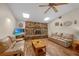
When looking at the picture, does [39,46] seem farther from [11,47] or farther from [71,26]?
[71,26]

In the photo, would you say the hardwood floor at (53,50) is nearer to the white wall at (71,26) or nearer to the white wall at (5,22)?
the white wall at (71,26)

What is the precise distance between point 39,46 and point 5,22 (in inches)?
32.2

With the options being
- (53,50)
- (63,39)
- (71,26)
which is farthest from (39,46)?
(71,26)

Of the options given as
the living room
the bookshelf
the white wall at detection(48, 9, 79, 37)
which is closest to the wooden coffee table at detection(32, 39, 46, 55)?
the living room

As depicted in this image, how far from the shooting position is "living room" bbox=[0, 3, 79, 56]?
6.70ft

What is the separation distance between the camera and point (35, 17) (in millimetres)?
2109

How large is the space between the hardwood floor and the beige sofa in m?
0.14

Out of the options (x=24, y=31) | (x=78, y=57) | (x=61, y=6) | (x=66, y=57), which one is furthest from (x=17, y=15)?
(x=78, y=57)

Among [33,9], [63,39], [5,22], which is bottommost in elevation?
[63,39]

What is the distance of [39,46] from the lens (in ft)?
6.81

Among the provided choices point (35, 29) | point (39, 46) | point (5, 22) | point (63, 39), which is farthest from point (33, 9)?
point (63, 39)

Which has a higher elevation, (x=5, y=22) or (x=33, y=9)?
(x=33, y=9)

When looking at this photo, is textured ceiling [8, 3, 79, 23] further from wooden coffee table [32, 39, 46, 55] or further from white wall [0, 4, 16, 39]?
wooden coffee table [32, 39, 46, 55]

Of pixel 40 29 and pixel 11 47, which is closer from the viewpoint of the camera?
pixel 11 47
